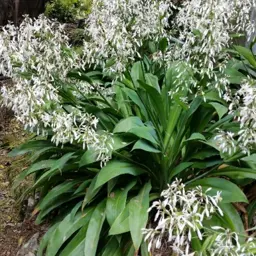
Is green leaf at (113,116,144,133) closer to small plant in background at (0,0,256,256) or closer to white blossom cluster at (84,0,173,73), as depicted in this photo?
small plant in background at (0,0,256,256)

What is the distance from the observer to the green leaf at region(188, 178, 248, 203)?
5.95ft

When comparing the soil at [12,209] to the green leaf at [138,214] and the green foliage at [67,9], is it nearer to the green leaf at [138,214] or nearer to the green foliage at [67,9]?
the green leaf at [138,214]

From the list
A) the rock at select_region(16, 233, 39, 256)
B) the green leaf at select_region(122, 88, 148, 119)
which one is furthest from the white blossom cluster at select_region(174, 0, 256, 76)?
the rock at select_region(16, 233, 39, 256)

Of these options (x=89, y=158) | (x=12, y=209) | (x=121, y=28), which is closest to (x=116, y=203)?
(x=89, y=158)

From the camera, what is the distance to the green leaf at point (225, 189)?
1813 mm

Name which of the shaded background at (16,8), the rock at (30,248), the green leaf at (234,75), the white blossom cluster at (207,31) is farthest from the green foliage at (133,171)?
the shaded background at (16,8)

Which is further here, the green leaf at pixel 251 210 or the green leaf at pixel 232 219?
the green leaf at pixel 251 210

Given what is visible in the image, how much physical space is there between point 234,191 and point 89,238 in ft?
2.67

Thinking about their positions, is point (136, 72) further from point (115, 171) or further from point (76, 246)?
point (76, 246)

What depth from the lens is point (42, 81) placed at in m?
1.95

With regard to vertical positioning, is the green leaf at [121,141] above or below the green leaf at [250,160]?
above

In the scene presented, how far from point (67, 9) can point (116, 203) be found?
20.8 feet

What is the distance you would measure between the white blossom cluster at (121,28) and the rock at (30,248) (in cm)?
129

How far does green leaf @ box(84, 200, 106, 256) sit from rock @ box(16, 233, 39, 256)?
0.63 meters
